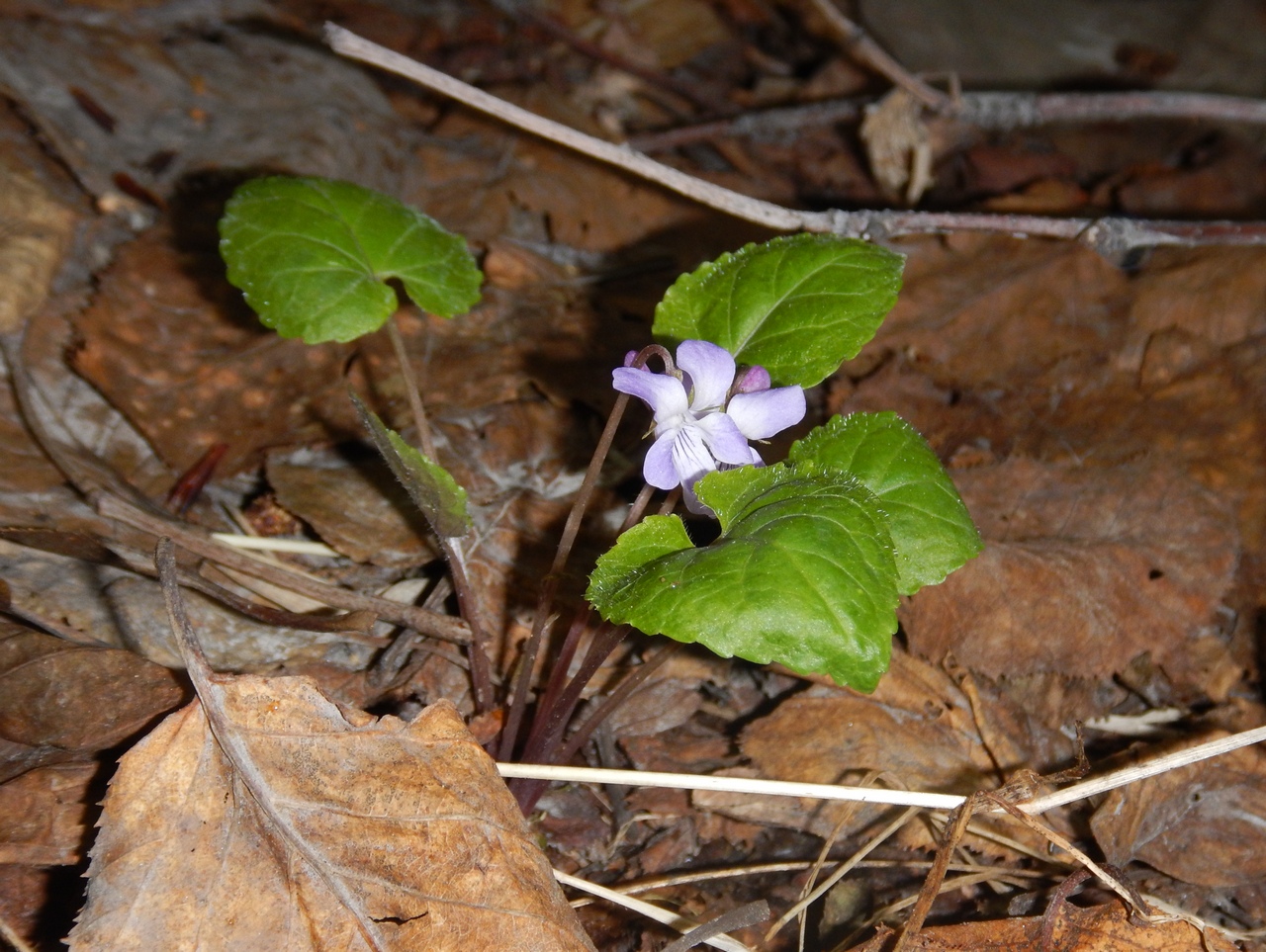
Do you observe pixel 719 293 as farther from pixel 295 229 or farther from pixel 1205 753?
pixel 1205 753

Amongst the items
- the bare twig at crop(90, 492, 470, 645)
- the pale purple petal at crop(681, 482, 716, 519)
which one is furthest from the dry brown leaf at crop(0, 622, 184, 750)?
the pale purple petal at crop(681, 482, 716, 519)

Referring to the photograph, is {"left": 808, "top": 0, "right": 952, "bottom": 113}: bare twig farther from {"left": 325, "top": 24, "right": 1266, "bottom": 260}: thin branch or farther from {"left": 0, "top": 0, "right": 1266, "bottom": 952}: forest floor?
{"left": 325, "top": 24, "right": 1266, "bottom": 260}: thin branch

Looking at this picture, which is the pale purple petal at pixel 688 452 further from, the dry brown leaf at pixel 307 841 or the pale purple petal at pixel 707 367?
the dry brown leaf at pixel 307 841

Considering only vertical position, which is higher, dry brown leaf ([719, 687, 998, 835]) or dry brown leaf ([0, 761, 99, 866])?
dry brown leaf ([0, 761, 99, 866])

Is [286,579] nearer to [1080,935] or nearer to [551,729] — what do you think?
[551,729]

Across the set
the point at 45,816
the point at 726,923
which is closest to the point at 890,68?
the point at 726,923

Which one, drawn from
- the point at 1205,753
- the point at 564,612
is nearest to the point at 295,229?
the point at 564,612
